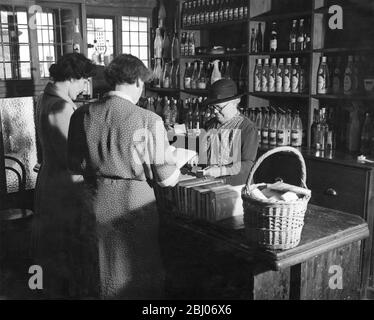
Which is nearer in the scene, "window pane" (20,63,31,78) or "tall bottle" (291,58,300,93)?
"tall bottle" (291,58,300,93)

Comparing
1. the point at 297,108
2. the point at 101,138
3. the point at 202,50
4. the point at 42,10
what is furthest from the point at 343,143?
the point at 42,10

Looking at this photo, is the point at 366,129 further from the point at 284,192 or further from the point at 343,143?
the point at 284,192

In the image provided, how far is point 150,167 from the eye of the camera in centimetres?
206

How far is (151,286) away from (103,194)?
21.3 inches

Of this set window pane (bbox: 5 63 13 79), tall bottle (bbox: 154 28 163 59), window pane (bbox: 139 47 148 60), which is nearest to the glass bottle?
tall bottle (bbox: 154 28 163 59)

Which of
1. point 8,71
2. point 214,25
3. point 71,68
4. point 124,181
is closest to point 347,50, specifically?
point 214,25

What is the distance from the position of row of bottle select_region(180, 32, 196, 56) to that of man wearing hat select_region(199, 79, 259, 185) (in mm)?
1713

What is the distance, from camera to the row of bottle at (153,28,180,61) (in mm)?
4969

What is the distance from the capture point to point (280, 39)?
4.05 m

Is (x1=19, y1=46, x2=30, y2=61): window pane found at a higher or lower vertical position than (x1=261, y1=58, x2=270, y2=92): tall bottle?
higher

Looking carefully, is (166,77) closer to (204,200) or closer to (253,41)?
(253,41)

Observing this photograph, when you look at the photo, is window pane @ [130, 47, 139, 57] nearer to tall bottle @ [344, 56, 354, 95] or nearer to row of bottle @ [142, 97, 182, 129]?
row of bottle @ [142, 97, 182, 129]

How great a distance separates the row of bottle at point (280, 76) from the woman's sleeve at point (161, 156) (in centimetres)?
201

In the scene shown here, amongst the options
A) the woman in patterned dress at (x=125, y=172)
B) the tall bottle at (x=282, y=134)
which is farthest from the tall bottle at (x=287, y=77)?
the woman in patterned dress at (x=125, y=172)
